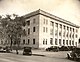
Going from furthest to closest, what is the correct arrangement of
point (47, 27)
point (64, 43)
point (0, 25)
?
point (64, 43) → point (47, 27) → point (0, 25)

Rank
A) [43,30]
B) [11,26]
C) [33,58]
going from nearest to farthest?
1. [33,58]
2. [11,26]
3. [43,30]

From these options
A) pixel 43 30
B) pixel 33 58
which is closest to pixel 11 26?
pixel 43 30

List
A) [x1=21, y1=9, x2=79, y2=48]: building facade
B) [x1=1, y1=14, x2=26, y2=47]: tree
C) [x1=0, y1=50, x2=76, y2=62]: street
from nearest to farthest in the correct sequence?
[x1=0, y1=50, x2=76, y2=62]: street
[x1=1, y1=14, x2=26, y2=47]: tree
[x1=21, y1=9, x2=79, y2=48]: building facade

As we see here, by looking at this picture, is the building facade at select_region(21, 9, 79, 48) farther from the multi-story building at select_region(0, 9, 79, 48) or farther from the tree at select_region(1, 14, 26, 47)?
the tree at select_region(1, 14, 26, 47)

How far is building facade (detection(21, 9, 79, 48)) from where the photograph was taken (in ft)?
150

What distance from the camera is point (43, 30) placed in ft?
153

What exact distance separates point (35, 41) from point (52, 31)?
905cm

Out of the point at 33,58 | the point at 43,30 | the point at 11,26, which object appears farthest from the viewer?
the point at 43,30

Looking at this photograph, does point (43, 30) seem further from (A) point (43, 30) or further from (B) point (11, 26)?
(B) point (11, 26)

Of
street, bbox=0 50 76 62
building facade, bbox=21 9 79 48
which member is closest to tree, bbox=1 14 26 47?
building facade, bbox=21 9 79 48

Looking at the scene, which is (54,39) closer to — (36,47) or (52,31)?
(52,31)

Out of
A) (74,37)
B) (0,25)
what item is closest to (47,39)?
(0,25)

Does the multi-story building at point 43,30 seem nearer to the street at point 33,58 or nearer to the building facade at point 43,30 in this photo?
the building facade at point 43,30

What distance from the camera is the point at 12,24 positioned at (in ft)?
116
